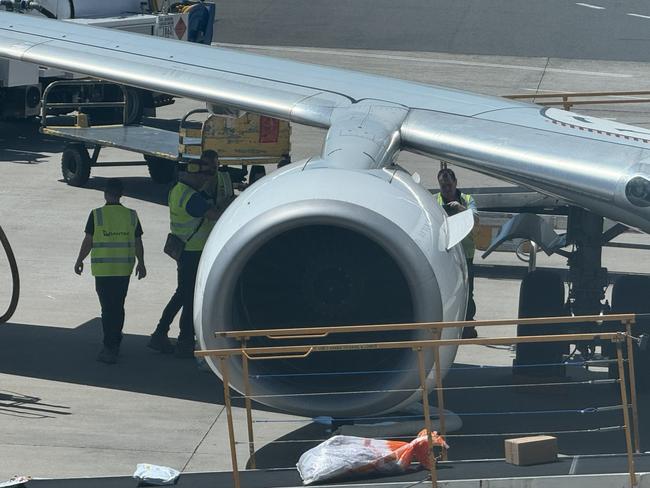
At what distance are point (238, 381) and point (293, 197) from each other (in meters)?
1.46

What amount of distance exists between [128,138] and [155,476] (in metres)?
13.3

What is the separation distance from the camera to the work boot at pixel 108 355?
13914mm

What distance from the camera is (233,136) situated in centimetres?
2123

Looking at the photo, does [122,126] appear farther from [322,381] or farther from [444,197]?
[322,381]

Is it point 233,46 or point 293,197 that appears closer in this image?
point 293,197

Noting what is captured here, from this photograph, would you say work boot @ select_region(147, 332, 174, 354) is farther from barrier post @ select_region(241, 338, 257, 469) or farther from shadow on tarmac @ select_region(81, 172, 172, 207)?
shadow on tarmac @ select_region(81, 172, 172, 207)

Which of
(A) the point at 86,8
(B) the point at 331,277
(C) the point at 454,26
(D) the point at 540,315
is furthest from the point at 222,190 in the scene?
(C) the point at 454,26

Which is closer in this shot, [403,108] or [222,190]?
[403,108]

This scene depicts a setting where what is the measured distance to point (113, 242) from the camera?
14.0 meters

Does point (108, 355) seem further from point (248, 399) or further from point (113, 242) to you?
point (248, 399)

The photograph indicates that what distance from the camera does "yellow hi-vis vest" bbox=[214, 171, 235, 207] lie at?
14.5m

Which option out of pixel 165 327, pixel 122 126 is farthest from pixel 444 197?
pixel 122 126

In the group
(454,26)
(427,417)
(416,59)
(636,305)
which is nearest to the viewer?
(427,417)

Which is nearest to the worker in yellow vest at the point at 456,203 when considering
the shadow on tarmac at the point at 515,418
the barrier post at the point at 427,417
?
the shadow on tarmac at the point at 515,418
